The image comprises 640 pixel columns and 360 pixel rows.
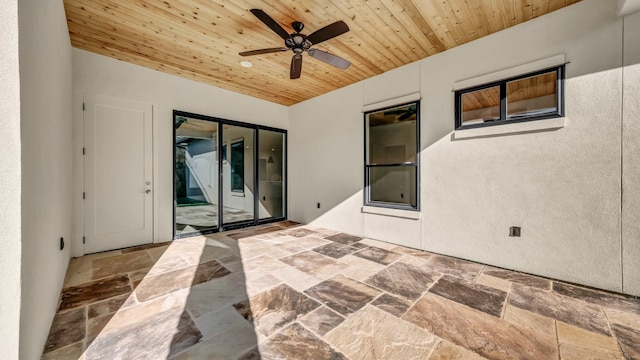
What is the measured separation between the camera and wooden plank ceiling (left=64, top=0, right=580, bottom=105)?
2.54m

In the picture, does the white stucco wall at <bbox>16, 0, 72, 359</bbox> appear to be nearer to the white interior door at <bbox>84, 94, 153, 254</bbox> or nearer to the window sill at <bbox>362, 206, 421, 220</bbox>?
the white interior door at <bbox>84, 94, 153, 254</bbox>

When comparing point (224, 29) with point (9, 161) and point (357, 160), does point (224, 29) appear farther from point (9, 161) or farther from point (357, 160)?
point (357, 160)

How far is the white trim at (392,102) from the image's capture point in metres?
3.73

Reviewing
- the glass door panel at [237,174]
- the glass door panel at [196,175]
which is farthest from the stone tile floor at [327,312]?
the glass door panel at [237,174]

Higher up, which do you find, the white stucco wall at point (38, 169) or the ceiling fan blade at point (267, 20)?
the ceiling fan blade at point (267, 20)

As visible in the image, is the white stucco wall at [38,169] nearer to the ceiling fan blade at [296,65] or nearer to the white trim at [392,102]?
the ceiling fan blade at [296,65]

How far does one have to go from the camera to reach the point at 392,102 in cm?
401

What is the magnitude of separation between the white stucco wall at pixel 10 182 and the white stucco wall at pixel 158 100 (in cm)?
300

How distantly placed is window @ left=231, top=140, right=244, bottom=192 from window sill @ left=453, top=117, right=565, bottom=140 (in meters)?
4.04

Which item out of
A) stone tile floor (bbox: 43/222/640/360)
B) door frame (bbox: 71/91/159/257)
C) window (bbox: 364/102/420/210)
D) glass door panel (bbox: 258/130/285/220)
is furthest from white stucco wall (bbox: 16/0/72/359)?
window (bbox: 364/102/420/210)

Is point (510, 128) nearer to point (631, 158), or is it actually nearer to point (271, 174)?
point (631, 158)

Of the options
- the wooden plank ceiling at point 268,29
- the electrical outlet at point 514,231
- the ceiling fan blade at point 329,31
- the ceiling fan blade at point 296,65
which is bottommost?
the electrical outlet at point 514,231

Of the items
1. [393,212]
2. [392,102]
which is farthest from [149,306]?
[392,102]

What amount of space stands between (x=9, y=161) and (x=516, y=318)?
10.8ft
